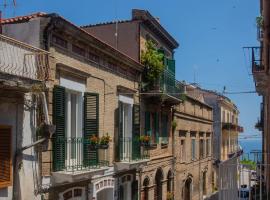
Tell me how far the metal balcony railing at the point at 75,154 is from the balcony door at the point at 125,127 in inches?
110

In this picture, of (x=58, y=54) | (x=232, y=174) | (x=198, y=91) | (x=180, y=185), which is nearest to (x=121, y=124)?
(x=58, y=54)

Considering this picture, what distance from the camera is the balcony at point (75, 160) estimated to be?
1260 cm

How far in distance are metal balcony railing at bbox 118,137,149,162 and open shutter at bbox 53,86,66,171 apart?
4.77m

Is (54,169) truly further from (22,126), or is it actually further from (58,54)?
(58,54)

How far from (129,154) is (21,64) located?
800 centimetres

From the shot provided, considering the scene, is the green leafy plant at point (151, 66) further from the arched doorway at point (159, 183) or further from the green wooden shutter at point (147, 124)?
the arched doorway at point (159, 183)

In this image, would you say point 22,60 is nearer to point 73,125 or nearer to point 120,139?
point 73,125

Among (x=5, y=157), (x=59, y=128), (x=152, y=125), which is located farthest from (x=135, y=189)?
(x=5, y=157)

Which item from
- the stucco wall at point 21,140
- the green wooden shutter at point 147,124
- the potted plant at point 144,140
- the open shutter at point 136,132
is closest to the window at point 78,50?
the stucco wall at point 21,140

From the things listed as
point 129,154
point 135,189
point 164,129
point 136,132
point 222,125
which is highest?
point 222,125

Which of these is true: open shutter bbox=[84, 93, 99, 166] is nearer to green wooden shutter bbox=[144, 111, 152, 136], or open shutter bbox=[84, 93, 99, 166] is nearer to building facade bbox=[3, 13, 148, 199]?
building facade bbox=[3, 13, 148, 199]

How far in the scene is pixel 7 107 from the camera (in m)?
10.8

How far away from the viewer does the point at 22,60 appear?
37.1ft

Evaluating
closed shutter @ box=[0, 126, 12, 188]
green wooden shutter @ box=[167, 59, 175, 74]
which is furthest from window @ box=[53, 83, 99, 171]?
green wooden shutter @ box=[167, 59, 175, 74]
